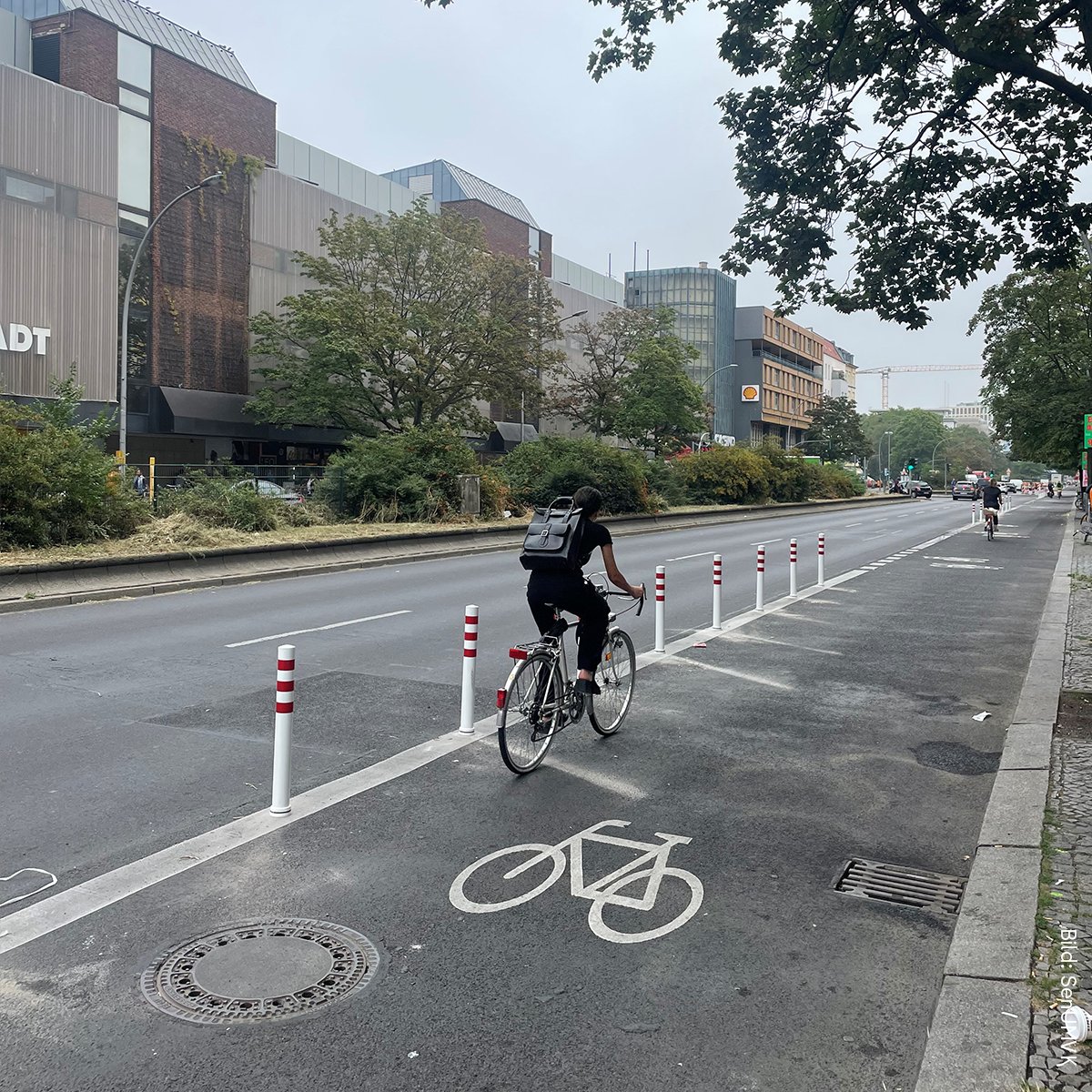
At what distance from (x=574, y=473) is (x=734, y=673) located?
24006 mm

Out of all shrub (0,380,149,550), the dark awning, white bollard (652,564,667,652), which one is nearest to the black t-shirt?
white bollard (652,564,667,652)

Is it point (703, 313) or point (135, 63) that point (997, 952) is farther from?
point (703, 313)

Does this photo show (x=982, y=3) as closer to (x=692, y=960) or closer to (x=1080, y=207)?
(x=1080, y=207)

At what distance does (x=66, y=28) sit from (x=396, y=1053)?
45.0 m

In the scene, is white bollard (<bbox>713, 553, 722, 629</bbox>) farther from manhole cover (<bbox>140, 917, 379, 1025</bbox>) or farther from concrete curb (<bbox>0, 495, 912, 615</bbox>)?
manhole cover (<bbox>140, 917, 379, 1025</bbox>)

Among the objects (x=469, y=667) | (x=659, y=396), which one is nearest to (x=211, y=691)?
(x=469, y=667)

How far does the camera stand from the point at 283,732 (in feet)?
18.3

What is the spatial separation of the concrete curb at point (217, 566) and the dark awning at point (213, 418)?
19.0m

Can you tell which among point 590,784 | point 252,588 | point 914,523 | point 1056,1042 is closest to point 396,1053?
point 1056,1042

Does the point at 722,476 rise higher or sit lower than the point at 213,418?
lower

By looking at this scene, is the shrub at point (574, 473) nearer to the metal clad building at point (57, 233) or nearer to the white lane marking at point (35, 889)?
the metal clad building at point (57, 233)

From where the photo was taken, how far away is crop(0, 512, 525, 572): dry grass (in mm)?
15969

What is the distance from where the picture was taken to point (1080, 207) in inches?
414

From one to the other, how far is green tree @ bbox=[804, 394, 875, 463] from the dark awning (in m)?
71.1
